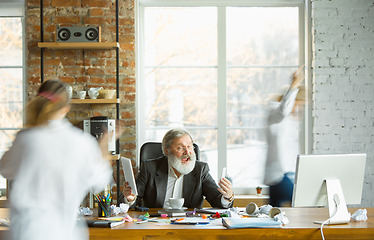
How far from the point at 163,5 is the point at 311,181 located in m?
2.52

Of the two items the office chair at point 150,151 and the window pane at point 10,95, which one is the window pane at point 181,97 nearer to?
the office chair at point 150,151

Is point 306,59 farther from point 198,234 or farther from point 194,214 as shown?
point 198,234

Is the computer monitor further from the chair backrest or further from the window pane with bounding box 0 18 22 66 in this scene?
the window pane with bounding box 0 18 22 66

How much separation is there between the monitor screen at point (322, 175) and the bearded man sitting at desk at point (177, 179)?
0.70 metres

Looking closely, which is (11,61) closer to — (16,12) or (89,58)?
(16,12)

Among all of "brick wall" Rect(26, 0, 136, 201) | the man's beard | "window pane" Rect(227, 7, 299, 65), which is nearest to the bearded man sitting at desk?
the man's beard

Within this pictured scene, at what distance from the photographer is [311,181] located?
1.88 m

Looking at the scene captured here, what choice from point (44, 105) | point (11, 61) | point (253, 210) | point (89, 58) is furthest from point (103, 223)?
point (11, 61)

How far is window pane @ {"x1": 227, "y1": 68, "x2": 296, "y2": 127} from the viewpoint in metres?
3.72

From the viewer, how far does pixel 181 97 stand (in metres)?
3.73

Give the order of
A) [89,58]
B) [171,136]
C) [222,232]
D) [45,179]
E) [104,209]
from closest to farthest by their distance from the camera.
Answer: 1. [45,179]
2. [222,232]
3. [104,209]
4. [171,136]
5. [89,58]

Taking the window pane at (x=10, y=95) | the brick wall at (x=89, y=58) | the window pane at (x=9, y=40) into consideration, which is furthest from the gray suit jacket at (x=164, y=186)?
the window pane at (x=9, y=40)

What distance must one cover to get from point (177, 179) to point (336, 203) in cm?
109

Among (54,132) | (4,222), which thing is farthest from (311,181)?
(4,222)
